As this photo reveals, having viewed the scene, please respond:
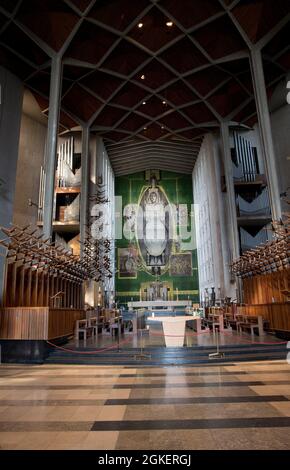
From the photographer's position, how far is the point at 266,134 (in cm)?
1110

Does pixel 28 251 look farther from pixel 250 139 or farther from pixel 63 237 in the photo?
pixel 250 139

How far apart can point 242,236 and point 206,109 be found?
23.2 ft

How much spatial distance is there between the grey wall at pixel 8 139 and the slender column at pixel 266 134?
9.36 metres

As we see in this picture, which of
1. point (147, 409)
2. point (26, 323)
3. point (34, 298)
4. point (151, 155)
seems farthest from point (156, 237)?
point (147, 409)

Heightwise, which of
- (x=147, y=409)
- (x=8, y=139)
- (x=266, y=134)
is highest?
(x=8, y=139)

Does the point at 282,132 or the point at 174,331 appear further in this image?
the point at 282,132

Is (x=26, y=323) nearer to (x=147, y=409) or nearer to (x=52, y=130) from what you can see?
(x=147, y=409)

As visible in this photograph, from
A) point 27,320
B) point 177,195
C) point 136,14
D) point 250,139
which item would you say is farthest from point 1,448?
point 177,195

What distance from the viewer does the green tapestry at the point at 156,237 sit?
22.1m

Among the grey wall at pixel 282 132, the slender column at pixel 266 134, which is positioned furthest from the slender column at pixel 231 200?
the slender column at pixel 266 134

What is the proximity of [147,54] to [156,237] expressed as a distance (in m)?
12.8

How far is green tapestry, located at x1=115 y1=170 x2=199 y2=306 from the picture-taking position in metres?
22.1

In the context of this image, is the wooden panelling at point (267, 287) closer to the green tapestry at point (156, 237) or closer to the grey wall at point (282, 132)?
the grey wall at point (282, 132)

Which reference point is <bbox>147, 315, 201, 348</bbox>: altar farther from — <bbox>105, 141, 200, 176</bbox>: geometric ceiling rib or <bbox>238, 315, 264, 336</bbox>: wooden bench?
<bbox>105, 141, 200, 176</bbox>: geometric ceiling rib
